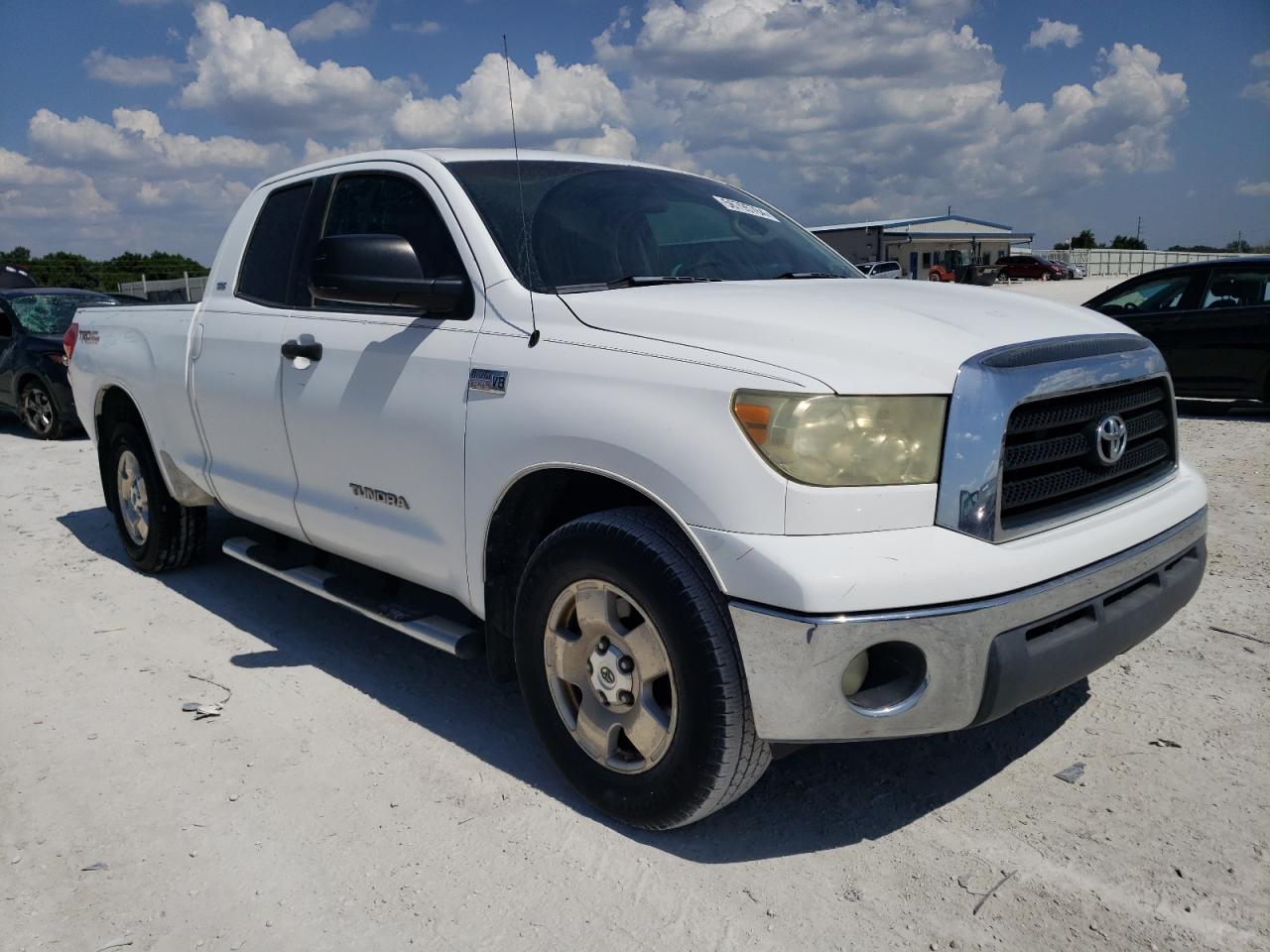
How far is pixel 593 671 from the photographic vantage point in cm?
292

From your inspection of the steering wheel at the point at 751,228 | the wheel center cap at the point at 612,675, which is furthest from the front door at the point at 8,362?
the wheel center cap at the point at 612,675

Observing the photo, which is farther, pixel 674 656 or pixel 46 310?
pixel 46 310

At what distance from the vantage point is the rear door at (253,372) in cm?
414

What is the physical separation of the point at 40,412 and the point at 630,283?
391 inches

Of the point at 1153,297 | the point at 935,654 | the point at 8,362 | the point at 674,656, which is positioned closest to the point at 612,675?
the point at 674,656

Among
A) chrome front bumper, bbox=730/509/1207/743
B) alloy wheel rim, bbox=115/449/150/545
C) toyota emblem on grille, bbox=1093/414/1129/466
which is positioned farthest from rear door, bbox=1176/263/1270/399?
alloy wheel rim, bbox=115/449/150/545

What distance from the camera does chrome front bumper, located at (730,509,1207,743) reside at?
240 cm

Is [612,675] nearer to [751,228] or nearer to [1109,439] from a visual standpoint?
[1109,439]

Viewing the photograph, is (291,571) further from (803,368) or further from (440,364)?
(803,368)

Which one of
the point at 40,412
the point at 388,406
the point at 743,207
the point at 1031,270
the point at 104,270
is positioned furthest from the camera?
the point at 1031,270

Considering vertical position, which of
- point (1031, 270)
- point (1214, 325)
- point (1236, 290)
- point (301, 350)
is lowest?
point (1214, 325)

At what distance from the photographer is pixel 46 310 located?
38.7 feet

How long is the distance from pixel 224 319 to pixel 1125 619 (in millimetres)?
3703

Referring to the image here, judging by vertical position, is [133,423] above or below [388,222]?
below
